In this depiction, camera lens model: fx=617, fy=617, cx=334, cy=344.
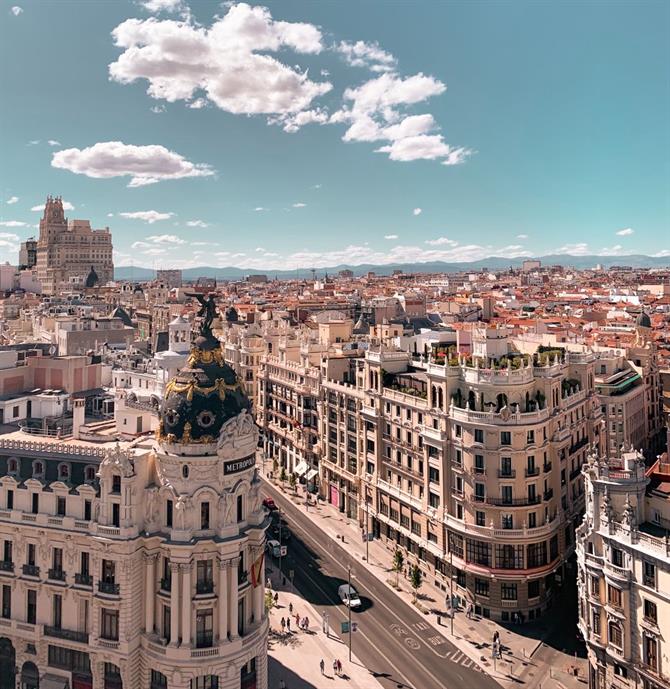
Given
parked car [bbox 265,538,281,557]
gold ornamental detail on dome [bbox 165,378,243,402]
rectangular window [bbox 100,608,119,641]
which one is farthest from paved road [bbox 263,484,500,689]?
gold ornamental detail on dome [bbox 165,378,243,402]

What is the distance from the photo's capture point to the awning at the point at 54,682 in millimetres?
52809

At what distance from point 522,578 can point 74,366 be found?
58909mm

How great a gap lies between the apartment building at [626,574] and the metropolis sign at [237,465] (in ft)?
101

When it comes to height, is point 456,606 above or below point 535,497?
below

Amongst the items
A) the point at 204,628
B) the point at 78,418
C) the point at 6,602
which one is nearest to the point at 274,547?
the point at 204,628

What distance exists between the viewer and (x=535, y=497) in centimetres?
7194

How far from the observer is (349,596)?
72000 mm

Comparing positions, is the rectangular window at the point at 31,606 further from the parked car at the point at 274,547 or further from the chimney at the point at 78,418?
the parked car at the point at 274,547

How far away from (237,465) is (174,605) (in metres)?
12.2

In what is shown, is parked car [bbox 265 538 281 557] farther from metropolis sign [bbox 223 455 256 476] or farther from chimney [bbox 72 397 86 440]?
chimney [bbox 72 397 86 440]

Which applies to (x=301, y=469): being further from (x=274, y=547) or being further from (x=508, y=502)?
(x=508, y=502)

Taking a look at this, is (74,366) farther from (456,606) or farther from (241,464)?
(456,606)

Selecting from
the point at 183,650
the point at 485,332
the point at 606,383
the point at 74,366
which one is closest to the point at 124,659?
the point at 183,650

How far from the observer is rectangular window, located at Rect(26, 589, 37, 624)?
54.2 m
